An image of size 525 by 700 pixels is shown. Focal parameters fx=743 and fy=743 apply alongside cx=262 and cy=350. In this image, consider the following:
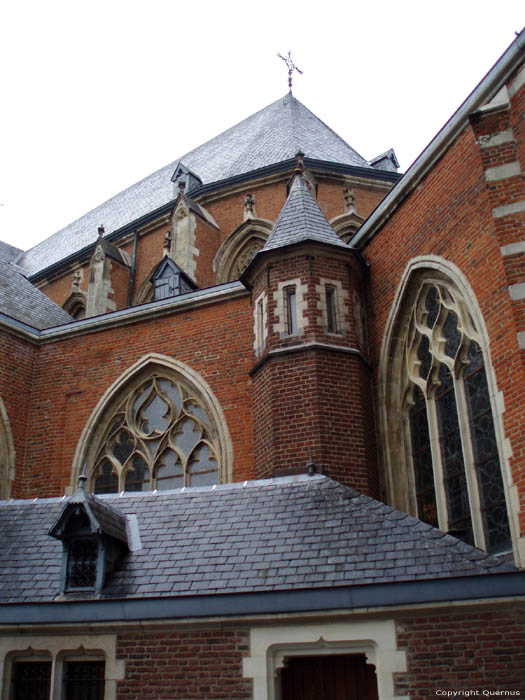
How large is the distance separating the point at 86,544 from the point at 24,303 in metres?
8.85

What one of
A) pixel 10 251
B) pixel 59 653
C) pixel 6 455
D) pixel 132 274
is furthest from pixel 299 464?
pixel 10 251

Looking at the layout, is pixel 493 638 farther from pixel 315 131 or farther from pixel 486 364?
pixel 315 131

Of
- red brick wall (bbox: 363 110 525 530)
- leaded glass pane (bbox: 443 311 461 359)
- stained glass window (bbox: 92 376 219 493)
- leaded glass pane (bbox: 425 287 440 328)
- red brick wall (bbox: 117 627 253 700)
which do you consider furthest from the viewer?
stained glass window (bbox: 92 376 219 493)

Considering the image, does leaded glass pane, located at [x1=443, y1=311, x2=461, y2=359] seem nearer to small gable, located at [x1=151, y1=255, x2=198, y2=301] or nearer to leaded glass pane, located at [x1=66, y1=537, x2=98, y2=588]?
leaded glass pane, located at [x1=66, y1=537, x2=98, y2=588]

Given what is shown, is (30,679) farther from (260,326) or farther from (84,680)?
(260,326)

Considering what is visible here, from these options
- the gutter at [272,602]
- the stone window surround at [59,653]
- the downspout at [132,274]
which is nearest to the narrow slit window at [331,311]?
the gutter at [272,602]

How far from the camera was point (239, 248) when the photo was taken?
59.4 feet

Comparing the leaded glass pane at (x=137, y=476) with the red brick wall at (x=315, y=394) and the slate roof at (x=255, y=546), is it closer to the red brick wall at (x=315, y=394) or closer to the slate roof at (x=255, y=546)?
the red brick wall at (x=315, y=394)

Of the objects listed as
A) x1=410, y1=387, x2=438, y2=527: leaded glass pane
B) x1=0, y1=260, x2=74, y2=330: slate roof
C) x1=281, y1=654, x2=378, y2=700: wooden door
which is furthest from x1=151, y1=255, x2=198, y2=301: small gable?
x1=281, y1=654, x2=378, y2=700: wooden door

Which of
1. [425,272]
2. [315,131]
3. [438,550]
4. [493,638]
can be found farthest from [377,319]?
[315,131]

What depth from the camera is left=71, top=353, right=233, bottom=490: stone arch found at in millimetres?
11938

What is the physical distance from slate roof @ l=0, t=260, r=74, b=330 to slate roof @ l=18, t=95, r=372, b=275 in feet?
19.3

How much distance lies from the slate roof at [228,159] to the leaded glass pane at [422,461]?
10.3 meters

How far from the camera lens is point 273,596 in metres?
6.58
